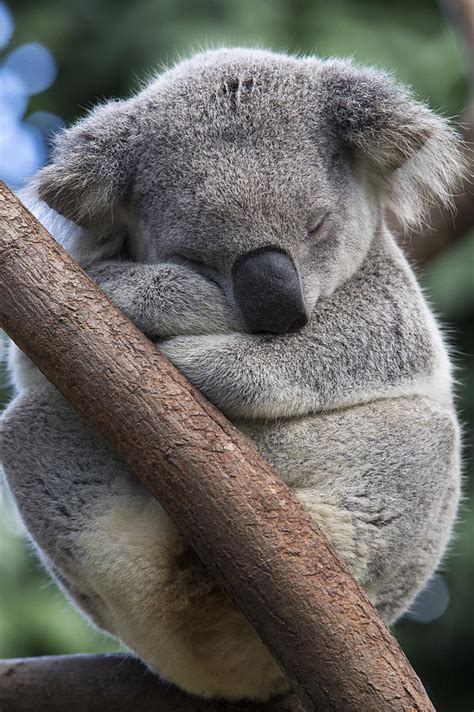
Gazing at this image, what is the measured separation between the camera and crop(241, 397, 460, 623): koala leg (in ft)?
9.29

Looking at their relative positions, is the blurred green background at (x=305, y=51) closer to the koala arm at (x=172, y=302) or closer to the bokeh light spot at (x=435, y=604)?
the bokeh light spot at (x=435, y=604)

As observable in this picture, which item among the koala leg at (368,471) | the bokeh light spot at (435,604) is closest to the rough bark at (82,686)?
the koala leg at (368,471)

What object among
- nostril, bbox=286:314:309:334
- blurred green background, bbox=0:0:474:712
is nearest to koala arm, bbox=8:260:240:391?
nostril, bbox=286:314:309:334

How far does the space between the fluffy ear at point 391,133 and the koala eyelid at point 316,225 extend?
31 cm

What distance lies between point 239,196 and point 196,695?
5.41ft

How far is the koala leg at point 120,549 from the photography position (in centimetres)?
283

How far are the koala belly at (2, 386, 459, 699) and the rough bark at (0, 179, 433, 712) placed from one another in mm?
406

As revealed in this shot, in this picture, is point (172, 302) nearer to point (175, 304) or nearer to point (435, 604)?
point (175, 304)

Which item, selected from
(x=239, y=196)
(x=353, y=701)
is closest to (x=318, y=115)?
(x=239, y=196)

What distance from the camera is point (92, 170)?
306cm

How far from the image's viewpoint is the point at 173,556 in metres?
2.82

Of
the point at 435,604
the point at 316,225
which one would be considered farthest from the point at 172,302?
the point at 435,604

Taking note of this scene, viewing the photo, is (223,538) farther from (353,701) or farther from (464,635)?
(464,635)

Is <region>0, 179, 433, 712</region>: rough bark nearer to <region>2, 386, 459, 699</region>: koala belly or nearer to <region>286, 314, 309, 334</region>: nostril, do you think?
<region>2, 386, 459, 699</region>: koala belly
